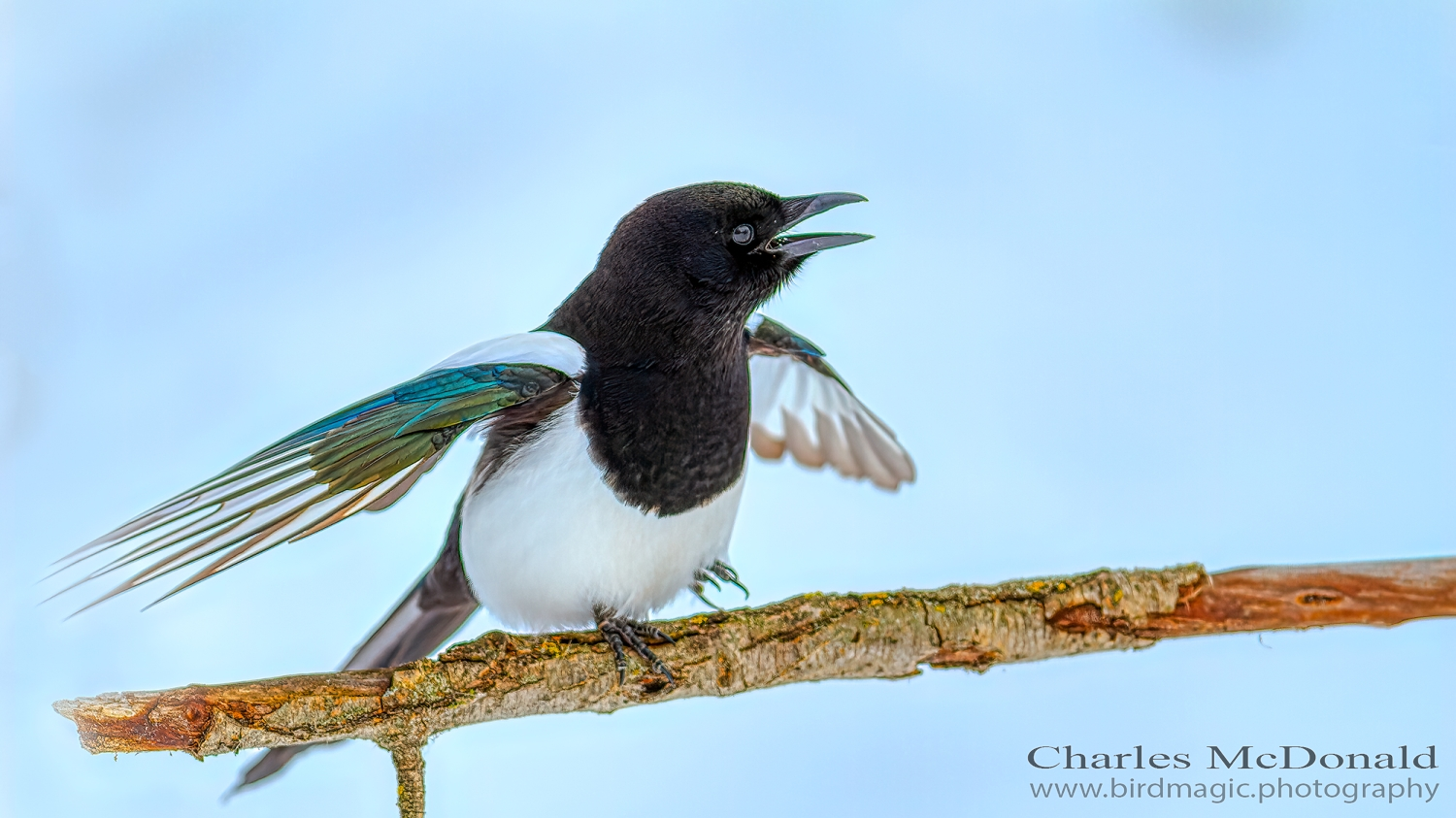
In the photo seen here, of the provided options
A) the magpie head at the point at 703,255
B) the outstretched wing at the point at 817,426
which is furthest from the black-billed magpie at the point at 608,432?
the outstretched wing at the point at 817,426

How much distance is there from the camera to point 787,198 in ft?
5.35

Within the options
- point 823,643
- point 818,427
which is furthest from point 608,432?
point 818,427

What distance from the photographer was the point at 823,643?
151cm

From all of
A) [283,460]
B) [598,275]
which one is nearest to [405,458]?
[283,460]

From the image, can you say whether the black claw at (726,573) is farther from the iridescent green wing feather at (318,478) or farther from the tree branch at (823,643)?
the iridescent green wing feather at (318,478)

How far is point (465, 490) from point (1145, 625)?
38.1 inches

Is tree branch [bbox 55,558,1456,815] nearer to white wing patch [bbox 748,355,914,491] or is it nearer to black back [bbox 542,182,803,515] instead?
black back [bbox 542,182,803,515]

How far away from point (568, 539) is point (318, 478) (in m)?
0.32

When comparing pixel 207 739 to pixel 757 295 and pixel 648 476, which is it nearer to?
pixel 648 476

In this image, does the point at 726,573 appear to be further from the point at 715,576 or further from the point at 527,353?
the point at 527,353

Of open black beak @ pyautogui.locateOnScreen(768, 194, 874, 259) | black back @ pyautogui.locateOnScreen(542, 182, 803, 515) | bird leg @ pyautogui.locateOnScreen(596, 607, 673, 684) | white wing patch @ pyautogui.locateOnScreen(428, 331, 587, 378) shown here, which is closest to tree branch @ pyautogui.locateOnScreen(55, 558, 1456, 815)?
bird leg @ pyautogui.locateOnScreen(596, 607, 673, 684)

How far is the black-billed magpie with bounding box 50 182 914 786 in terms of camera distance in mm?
1333

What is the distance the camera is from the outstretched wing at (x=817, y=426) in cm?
197

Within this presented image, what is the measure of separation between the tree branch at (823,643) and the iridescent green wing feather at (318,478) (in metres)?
0.17
